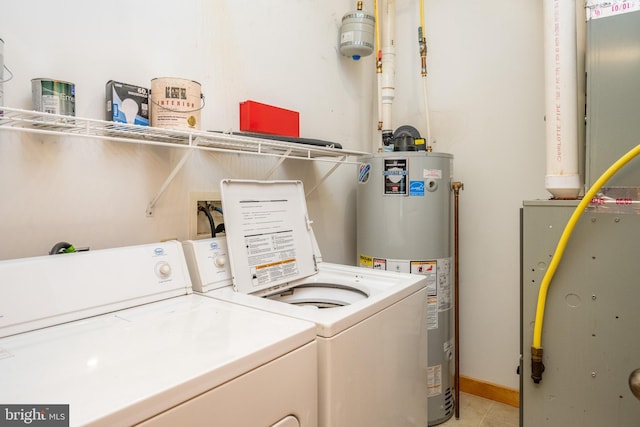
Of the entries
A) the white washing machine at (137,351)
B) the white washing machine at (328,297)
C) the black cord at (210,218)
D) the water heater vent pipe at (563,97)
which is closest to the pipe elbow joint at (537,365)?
the white washing machine at (328,297)

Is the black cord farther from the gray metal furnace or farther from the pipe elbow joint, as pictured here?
the pipe elbow joint

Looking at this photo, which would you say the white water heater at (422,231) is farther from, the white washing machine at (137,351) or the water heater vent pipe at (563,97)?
the white washing machine at (137,351)

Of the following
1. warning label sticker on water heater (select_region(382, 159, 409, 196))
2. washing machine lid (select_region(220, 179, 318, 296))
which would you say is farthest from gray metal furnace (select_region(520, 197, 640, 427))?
washing machine lid (select_region(220, 179, 318, 296))

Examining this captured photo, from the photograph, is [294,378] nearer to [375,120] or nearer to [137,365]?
[137,365]

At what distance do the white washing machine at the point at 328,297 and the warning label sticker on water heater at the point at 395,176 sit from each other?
54 cm

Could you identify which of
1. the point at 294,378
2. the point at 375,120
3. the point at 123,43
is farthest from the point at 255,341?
the point at 375,120

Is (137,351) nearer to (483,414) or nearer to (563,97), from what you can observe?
(563,97)

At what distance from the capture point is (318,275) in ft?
5.77

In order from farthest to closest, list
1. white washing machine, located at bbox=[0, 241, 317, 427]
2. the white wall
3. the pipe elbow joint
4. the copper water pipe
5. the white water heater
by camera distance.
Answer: the copper water pipe, the white water heater, the pipe elbow joint, the white wall, white washing machine, located at bbox=[0, 241, 317, 427]

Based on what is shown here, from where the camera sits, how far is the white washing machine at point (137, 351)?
0.65 m

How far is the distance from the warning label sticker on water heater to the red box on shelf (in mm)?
542

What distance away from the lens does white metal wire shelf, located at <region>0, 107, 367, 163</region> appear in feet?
3.44

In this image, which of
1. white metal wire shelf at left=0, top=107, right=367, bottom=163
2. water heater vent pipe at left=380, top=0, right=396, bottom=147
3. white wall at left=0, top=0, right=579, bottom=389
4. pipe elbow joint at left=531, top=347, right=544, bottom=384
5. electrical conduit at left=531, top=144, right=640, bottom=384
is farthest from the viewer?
water heater vent pipe at left=380, top=0, right=396, bottom=147

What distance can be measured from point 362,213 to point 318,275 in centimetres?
60
